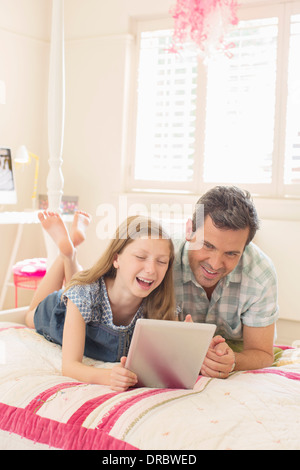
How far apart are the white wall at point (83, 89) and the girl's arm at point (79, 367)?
2.10 meters

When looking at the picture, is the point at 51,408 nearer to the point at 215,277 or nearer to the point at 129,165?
the point at 215,277

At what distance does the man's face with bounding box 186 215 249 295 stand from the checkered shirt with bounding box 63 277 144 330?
23 cm

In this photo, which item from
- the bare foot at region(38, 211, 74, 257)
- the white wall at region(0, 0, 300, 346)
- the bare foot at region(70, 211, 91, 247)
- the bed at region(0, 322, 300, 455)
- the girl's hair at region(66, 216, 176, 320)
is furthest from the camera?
the white wall at region(0, 0, 300, 346)

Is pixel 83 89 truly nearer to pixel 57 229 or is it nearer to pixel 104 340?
pixel 57 229

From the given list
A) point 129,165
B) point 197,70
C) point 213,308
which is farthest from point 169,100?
point 213,308

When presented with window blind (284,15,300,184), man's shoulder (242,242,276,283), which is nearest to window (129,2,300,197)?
window blind (284,15,300,184)

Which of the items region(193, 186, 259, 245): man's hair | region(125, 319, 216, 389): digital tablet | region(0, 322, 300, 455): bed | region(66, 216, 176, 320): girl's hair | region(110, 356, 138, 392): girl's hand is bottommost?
region(0, 322, 300, 455): bed

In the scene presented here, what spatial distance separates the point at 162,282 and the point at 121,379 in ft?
1.29

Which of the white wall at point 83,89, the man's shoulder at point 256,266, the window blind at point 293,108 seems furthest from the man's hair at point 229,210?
the white wall at point 83,89

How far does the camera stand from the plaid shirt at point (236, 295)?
5.19 feet

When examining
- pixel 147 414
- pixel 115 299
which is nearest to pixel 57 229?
pixel 115 299

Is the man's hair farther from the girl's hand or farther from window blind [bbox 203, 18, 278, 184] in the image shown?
window blind [bbox 203, 18, 278, 184]

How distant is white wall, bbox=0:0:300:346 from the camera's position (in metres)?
3.56
